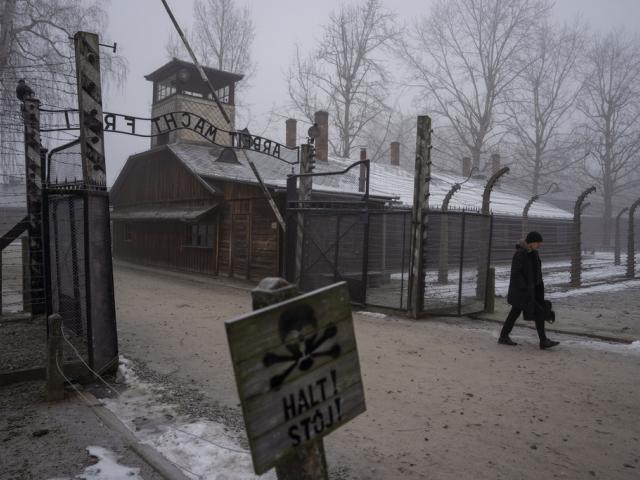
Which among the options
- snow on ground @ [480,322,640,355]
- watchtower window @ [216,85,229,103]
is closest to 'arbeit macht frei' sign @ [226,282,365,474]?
snow on ground @ [480,322,640,355]

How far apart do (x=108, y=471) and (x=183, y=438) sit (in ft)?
2.33

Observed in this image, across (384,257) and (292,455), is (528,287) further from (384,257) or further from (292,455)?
(384,257)

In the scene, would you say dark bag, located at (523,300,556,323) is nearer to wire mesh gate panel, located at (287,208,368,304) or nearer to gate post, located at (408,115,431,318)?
gate post, located at (408,115,431,318)

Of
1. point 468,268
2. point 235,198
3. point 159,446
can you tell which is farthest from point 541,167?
point 159,446

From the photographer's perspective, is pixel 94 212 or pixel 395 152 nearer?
pixel 94 212

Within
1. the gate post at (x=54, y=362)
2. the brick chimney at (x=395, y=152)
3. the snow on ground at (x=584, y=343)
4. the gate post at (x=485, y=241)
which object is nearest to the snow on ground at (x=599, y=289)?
the gate post at (x=485, y=241)

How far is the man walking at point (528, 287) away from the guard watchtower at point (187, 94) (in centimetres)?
1610

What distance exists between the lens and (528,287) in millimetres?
7051

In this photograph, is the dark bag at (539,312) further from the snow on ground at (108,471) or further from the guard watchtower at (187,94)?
the guard watchtower at (187,94)

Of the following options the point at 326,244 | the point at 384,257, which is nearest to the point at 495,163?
the point at 384,257

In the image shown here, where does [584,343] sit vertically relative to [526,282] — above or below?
below

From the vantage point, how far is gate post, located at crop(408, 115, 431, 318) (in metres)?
9.27

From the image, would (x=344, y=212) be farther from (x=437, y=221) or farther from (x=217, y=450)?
(x=437, y=221)

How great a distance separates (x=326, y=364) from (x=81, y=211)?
485 cm
